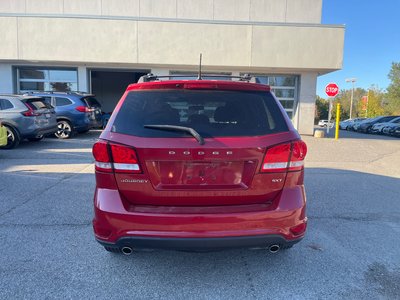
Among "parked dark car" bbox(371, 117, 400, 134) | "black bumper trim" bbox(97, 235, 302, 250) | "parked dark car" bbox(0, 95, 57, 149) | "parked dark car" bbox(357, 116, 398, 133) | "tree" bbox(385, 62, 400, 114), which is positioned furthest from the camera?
"tree" bbox(385, 62, 400, 114)

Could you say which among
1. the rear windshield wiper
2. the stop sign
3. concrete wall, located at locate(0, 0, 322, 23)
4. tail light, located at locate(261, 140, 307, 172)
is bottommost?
tail light, located at locate(261, 140, 307, 172)

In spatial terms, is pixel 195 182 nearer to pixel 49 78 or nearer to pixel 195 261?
pixel 195 261

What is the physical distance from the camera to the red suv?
95.7 inches

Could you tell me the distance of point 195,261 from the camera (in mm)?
3186

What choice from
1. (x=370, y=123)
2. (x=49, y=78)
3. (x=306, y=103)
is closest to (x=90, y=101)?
(x=49, y=78)

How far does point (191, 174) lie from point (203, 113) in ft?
1.88

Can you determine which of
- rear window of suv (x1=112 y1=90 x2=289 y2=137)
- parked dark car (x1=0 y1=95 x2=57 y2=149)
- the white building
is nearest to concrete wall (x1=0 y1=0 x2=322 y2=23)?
the white building

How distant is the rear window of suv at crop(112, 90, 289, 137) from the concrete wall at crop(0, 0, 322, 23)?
1523 centimetres

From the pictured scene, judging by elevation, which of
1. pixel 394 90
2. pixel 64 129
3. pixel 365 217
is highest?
pixel 394 90

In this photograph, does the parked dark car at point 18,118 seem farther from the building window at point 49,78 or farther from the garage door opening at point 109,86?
the garage door opening at point 109,86

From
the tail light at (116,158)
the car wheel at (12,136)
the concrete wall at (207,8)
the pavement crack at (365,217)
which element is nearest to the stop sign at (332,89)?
the concrete wall at (207,8)

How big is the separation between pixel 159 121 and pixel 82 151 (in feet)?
26.0

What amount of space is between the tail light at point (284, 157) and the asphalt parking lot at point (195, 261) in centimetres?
110

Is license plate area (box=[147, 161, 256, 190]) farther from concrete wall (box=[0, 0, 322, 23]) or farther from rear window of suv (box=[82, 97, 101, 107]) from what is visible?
concrete wall (box=[0, 0, 322, 23])
